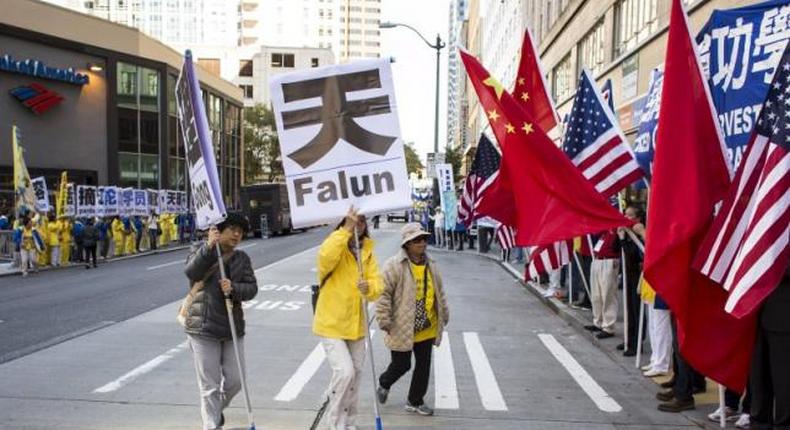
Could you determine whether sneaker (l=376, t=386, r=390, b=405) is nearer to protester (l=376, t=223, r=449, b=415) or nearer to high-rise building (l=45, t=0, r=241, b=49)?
protester (l=376, t=223, r=449, b=415)

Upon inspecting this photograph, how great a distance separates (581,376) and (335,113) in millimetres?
4932

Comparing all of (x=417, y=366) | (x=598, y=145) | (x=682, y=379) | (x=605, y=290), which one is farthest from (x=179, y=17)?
(x=682, y=379)

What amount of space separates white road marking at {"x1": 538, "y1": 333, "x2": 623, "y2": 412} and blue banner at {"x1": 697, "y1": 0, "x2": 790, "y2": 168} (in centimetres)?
267

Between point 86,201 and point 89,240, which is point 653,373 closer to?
point 89,240

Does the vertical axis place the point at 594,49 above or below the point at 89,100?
below

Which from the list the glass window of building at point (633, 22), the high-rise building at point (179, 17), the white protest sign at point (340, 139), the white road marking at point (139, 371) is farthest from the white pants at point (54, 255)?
the high-rise building at point (179, 17)

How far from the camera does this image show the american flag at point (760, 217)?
16.6ft

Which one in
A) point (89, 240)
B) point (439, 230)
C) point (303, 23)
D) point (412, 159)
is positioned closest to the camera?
point (89, 240)

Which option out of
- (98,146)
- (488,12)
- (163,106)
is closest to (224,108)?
(163,106)

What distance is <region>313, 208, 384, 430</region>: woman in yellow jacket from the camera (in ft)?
18.3

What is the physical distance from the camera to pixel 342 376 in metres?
5.61

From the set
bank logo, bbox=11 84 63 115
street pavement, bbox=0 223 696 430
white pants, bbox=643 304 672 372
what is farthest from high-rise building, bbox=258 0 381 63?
white pants, bbox=643 304 672 372

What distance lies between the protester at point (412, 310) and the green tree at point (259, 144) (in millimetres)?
65845

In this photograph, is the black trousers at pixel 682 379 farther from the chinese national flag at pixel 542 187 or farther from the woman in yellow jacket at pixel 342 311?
the woman in yellow jacket at pixel 342 311
